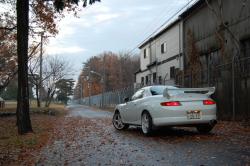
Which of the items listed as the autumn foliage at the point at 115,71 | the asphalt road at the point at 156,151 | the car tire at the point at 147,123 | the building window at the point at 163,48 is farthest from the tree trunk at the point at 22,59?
the autumn foliage at the point at 115,71

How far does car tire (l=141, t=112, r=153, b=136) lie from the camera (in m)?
10.8

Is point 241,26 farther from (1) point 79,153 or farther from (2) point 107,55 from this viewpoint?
(2) point 107,55

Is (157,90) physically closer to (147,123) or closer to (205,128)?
(147,123)

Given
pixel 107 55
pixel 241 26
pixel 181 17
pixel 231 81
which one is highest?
pixel 107 55

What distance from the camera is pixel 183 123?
34.4 ft

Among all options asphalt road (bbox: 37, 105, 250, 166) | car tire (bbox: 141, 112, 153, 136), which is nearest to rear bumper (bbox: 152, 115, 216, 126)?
car tire (bbox: 141, 112, 153, 136)

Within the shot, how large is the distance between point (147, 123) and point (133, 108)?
1.41 m

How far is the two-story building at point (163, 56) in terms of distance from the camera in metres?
29.2

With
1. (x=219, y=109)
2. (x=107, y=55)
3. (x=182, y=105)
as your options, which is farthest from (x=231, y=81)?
(x=107, y=55)

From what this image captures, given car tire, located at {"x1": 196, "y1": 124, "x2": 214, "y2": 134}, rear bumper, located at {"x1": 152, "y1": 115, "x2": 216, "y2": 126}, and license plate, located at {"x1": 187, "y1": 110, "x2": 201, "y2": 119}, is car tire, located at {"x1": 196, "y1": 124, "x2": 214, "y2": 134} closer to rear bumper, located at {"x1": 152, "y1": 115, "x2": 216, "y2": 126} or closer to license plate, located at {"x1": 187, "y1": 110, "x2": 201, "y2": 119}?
rear bumper, located at {"x1": 152, "y1": 115, "x2": 216, "y2": 126}

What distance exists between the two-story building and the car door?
1155 cm

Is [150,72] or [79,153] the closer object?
[79,153]

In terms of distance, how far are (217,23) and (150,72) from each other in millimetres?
17724

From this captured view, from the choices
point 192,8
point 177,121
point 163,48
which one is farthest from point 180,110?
point 163,48
